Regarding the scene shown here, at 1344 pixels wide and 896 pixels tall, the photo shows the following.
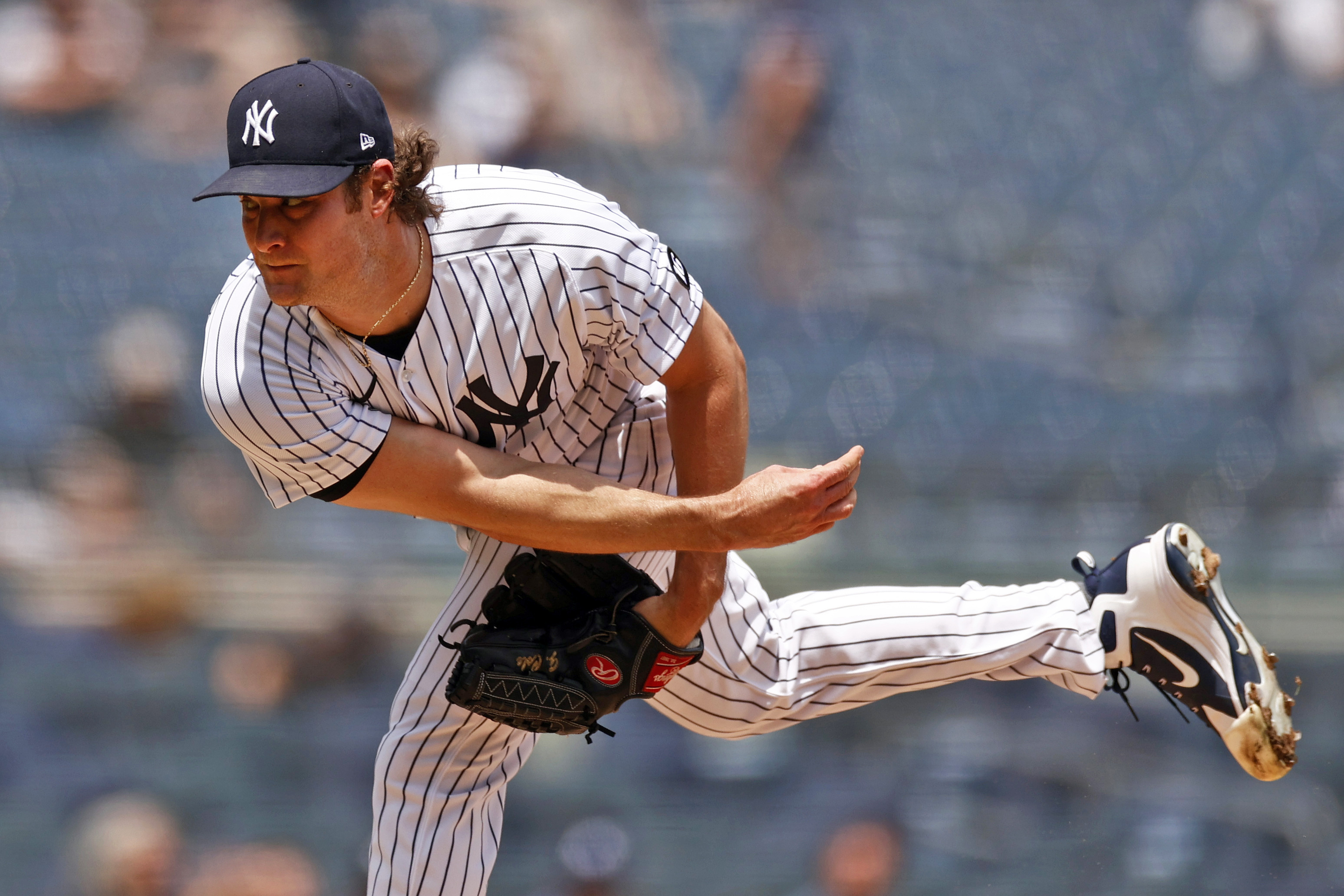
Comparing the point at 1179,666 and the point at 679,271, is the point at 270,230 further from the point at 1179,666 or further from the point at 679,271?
the point at 1179,666

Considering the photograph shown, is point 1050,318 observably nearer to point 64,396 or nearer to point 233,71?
point 233,71

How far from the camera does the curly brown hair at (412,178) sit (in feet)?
5.28

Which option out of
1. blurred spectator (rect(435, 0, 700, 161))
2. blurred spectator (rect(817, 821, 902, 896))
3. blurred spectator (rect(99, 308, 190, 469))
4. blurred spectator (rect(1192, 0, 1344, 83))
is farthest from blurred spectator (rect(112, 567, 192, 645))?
blurred spectator (rect(1192, 0, 1344, 83))

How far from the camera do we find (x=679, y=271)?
1.76 meters

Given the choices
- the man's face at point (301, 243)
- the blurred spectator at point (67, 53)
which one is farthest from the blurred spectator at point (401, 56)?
the man's face at point (301, 243)

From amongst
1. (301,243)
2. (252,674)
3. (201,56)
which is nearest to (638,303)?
(301,243)

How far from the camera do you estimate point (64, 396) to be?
3.35m

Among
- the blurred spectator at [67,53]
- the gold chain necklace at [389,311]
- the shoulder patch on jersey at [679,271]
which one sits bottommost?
the gold chain necklace at [389,311]

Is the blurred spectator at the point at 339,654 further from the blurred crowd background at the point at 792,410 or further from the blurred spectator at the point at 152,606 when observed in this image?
the blurred spectator at the point at 152,606

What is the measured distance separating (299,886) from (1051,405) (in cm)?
222

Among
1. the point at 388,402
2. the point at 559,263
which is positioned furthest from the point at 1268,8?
the point at 388,402

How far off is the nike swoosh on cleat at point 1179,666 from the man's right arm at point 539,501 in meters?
0.75

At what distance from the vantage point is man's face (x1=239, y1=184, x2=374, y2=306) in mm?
1482

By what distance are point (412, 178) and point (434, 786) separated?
2.78 feet
